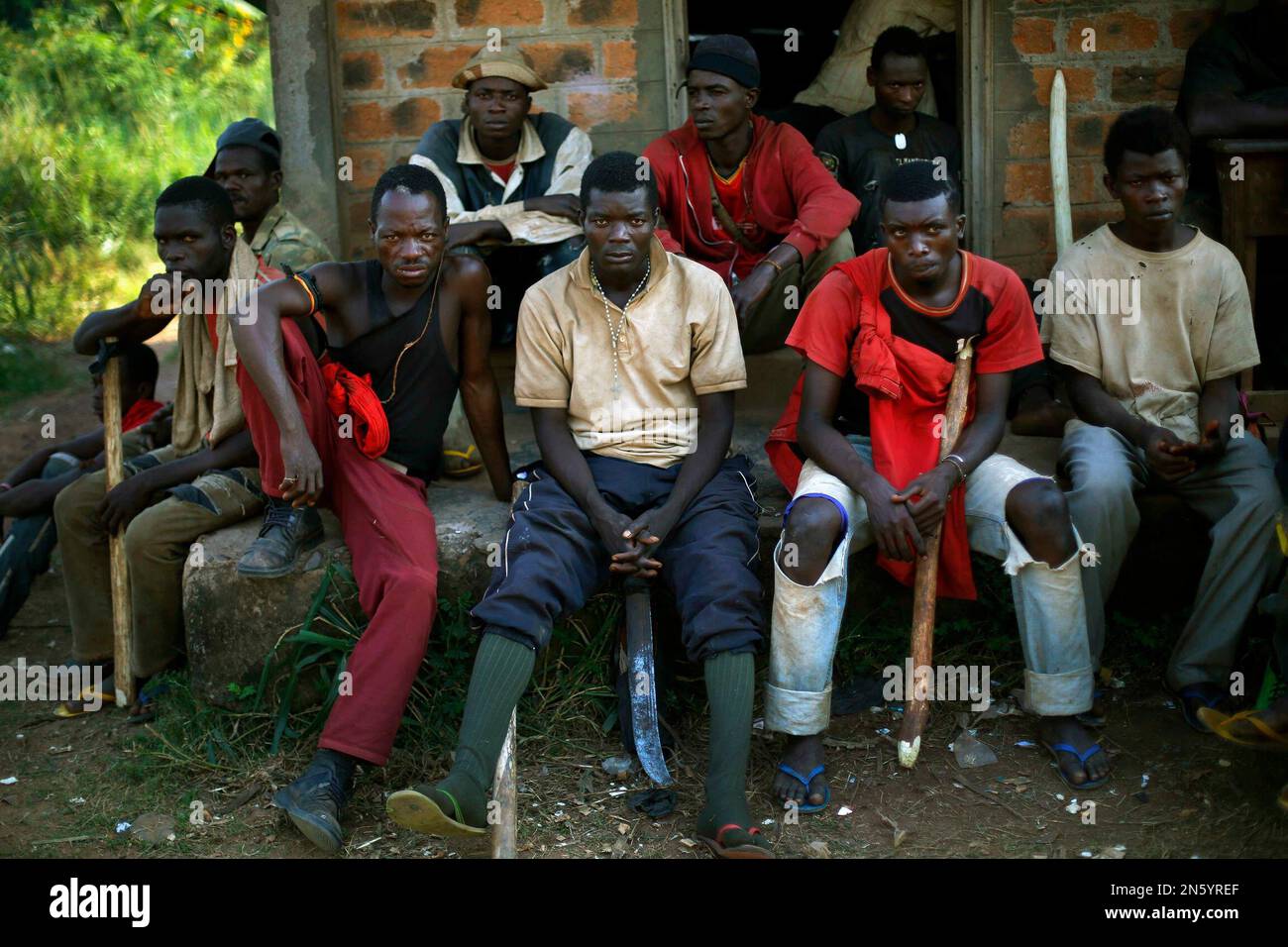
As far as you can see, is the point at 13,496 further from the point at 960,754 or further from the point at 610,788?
the point at 960,754

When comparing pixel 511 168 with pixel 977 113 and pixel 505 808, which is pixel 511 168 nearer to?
pixel 977 113

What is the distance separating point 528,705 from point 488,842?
54 cm

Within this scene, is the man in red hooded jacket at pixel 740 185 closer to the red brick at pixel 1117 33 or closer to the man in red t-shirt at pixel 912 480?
the man in red t-shirt at pixel 912 480

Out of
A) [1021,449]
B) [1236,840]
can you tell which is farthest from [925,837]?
[1021,449]

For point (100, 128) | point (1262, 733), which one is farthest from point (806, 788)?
point (100, 128)

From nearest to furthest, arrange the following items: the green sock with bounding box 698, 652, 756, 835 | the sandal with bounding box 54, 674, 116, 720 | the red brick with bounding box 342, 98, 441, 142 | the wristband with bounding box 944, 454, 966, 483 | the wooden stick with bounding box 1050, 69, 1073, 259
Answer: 1. the green sock with bounding box 698, 652, 756, 835
2. the wristband with bounding box 944, 454, 966, 483
3. the sandal with bounding box 54, 674, 116, 720
4. the wooden stick with bounding box 1050, 69, 1073, 259
5. the red brick with bounding box 342, 98, 441, 142

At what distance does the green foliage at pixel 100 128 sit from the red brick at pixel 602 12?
3.12m

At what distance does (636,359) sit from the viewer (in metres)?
3.71

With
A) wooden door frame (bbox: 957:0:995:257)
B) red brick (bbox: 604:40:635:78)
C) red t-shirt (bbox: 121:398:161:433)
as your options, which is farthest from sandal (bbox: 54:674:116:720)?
wooden door frame (bbox: 957:0:995:257)

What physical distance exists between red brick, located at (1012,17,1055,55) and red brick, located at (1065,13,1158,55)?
0.22ft

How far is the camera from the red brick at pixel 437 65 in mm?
Answer: 5117

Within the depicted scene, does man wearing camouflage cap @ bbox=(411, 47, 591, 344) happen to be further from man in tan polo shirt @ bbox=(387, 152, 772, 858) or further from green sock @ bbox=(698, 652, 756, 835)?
green sock @ bbox=(698, 652, 756, 835)

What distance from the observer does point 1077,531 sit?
357 centimetres

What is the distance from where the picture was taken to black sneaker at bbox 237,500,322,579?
12.1 ft
